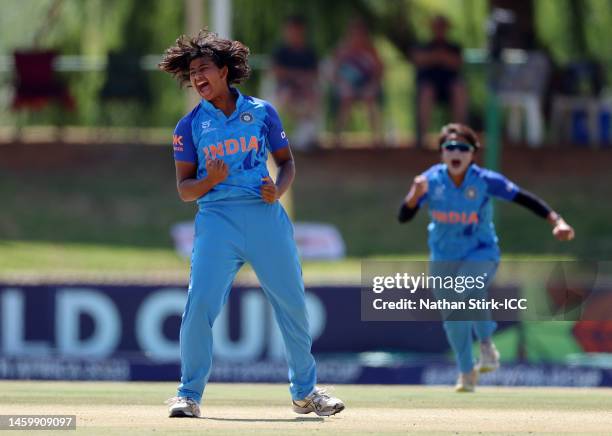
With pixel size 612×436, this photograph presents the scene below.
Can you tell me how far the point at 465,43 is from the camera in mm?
23000

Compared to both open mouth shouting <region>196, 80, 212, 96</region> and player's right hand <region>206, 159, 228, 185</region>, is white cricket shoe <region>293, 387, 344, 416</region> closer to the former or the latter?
player's right hand <region>206, 159, 228, 185</region>

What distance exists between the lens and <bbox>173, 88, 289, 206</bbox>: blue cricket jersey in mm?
7391

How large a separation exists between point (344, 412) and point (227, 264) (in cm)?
111

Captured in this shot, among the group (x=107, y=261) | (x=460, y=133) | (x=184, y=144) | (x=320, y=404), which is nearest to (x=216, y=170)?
(x=184, y=144)

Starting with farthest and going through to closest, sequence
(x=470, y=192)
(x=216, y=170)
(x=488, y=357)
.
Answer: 1. (x=488, y=357)
2. (x=470, y=192)
3. (x=216, y=170)

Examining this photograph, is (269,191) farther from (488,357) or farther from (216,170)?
(488,357)

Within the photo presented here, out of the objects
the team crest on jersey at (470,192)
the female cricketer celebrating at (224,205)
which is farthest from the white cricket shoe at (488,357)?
the female cricketer celebrating at (224,205)

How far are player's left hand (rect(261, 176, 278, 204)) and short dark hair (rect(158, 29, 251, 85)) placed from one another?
59 centimetres

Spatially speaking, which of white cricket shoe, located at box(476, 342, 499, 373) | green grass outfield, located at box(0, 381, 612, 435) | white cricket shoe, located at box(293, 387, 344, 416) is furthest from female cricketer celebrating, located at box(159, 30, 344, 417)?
white cricket shoe, located at box(476, 342, 499, 373)

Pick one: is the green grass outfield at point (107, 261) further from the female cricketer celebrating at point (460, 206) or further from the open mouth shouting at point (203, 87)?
the open mouth shouting at point (203, 87)

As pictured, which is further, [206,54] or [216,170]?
[206,54]

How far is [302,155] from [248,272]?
169 inches

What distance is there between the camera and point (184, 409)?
7434 millimetres

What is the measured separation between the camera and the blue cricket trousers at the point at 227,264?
24.2 ft
